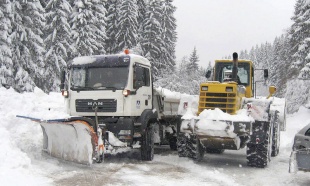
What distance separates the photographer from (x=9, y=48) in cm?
2362

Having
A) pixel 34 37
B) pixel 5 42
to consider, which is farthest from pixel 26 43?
pixel 5 42

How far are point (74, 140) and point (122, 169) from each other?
134 centimetres

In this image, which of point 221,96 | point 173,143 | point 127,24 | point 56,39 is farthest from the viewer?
point 127,24

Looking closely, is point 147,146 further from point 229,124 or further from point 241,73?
point 241,73

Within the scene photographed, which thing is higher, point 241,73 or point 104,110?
point 241,73

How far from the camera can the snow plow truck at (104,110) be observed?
9320 mm

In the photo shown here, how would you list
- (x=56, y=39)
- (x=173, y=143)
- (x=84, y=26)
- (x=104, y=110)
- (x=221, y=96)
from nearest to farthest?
(x=104, y=110) < (x=221, y=96) < (x=173, y=143) < (x=56, y=39) < (x=84, y=26)

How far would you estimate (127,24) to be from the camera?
135ft

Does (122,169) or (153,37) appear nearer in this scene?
(122,169)

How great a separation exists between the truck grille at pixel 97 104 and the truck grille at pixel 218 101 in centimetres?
230

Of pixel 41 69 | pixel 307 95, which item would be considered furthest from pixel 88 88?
pixel 307 95

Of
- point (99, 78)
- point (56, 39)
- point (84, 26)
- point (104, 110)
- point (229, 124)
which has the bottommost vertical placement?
point (229, 124)

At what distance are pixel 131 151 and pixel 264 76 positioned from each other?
4.72 meters

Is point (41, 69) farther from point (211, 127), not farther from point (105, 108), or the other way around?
point (211, 127)
